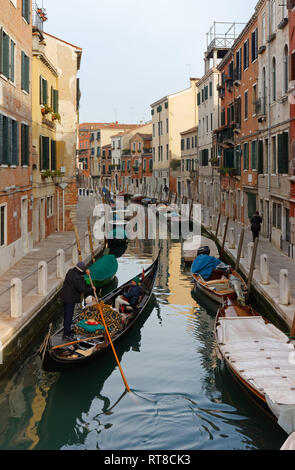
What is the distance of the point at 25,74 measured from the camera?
1723cm

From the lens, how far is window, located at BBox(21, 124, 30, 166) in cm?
1712

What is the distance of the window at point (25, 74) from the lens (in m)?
17.0

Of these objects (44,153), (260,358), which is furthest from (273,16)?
(260,358)

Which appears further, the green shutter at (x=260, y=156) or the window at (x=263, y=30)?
the green shutter at (x=260, y=156)

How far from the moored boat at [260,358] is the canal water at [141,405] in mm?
426

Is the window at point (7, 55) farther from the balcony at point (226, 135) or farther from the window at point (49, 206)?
the balcony at point (226, 135)

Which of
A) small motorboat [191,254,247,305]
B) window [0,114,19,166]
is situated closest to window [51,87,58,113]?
window [0,114,19,166]

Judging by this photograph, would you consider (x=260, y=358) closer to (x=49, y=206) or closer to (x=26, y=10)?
(x=26, y=10)

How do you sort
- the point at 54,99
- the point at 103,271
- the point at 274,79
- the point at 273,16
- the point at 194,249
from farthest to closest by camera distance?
the point at 54,99 < the point at 194,249 < the point at 274,79 < the point at 273,16 < the point at 103,271

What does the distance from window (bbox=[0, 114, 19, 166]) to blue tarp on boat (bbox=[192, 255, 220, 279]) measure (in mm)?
5981

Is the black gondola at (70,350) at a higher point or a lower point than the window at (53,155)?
lower

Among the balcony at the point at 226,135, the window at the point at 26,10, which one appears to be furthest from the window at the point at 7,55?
the balcony at the point at 226,135

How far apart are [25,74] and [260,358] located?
12.5m
